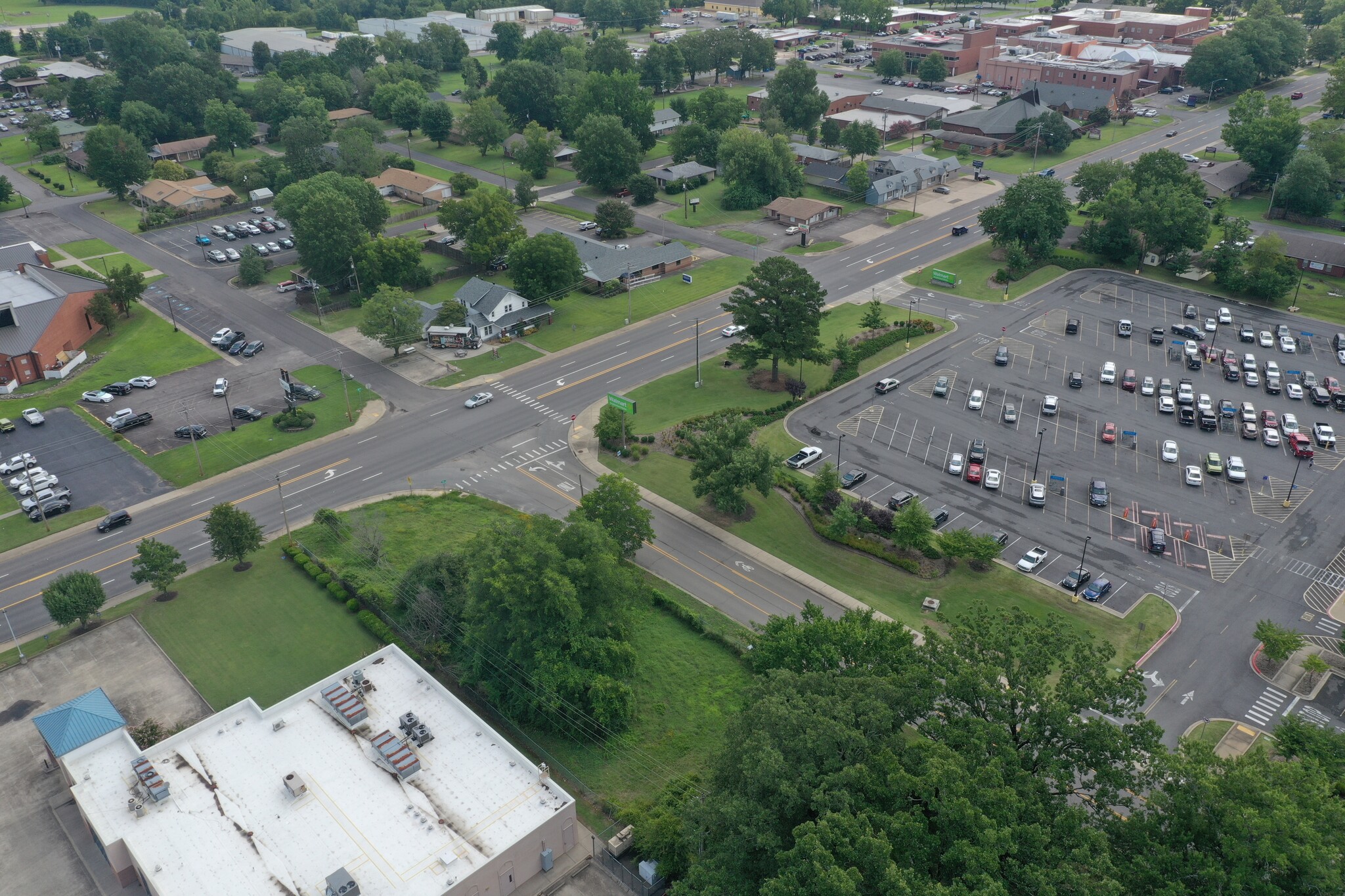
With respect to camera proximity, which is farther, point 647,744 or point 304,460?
point 304,460

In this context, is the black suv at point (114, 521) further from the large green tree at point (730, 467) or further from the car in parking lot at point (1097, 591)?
the car in parking lot at point (1097, 591)

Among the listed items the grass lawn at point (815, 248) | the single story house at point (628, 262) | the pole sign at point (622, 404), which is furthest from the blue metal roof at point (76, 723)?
the grass lawn at point (815, 248)

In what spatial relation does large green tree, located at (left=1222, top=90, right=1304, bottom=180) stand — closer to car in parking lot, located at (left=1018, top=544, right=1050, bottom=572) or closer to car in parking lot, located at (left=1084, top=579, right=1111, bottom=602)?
car in parking lot, located at (left=1018, top=544, right=1050, bottom=572)

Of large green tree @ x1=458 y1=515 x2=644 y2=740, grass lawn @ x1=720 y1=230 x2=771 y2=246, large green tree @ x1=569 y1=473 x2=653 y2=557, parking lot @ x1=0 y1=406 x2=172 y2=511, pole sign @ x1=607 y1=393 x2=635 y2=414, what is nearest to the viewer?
large green tree @ x1=458 y1=515 x2=644 y2=740

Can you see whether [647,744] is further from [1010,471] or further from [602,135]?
[602,135]

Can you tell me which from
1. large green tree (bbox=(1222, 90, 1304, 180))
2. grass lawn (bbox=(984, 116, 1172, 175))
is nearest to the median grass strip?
grass lawn (bbox=(984, 116, 1172, 175))

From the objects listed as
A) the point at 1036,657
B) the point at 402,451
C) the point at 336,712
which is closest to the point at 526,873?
the point at 336,712

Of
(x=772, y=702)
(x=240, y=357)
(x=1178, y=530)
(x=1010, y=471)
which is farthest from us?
(x=240, y=357)
